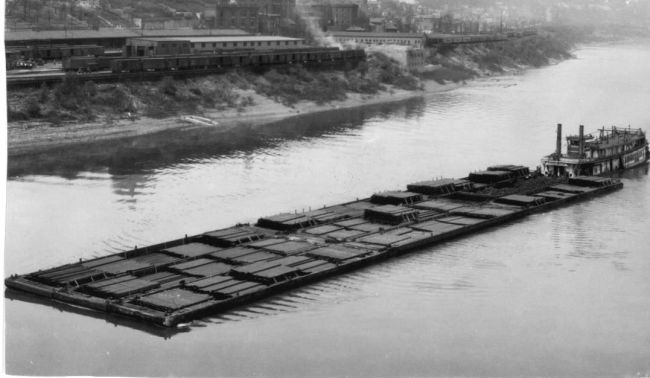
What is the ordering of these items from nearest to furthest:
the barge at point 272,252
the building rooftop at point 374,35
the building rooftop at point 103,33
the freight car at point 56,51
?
1. the barge at point 272,252
2. the freight car at point 56,51
3. the building rooftop at point 103,33
4. the building rooftop at point 374,35

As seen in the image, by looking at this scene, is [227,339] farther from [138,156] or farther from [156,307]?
[138,156]

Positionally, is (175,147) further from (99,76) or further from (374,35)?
(374,35)

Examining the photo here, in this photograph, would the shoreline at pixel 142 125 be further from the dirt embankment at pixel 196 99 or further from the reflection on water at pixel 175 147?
the reflection on water at pixel 175 147

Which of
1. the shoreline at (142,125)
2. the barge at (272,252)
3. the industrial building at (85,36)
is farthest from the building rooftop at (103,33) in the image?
the barge at (272,252)

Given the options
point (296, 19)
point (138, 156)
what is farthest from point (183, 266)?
point (296, 19)

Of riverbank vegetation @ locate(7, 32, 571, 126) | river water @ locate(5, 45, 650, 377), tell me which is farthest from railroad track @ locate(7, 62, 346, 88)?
river water @ locate(5, 45, 650, 377)
